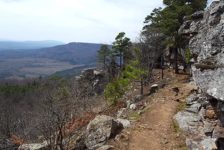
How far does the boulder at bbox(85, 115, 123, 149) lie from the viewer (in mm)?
19062

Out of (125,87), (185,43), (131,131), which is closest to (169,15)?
(185,43)

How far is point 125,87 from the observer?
38219 mm

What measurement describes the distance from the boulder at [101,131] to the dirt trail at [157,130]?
621 millimetres

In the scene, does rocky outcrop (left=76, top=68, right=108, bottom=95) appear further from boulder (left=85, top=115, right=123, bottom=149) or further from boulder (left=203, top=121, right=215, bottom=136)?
boulder (left=203, top=121, right=215, bottom=136)

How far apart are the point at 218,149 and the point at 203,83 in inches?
105

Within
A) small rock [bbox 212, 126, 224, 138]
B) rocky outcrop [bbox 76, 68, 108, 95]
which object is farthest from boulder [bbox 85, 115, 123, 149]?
rocky outcrop [bbox 76, 68, 108, 95]

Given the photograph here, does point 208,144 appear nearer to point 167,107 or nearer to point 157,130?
point 157,130

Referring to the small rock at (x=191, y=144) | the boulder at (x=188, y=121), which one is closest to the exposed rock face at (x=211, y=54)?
the small rock at (x=191, y=144)

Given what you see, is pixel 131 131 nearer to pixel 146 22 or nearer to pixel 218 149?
pixel 218 149

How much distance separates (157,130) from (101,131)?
10.6 ft

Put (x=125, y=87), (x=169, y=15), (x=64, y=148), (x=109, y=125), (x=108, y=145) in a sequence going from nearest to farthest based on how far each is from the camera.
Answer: (x=108, y=145) → (x=109, y=125) → (x=64, y=148) → (x=169, y=15) → (x=125, y=87)

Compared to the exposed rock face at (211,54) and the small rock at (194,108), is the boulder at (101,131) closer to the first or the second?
the small rock at (194,108)

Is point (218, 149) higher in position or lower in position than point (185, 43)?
lower

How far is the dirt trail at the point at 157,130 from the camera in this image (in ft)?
59.9
